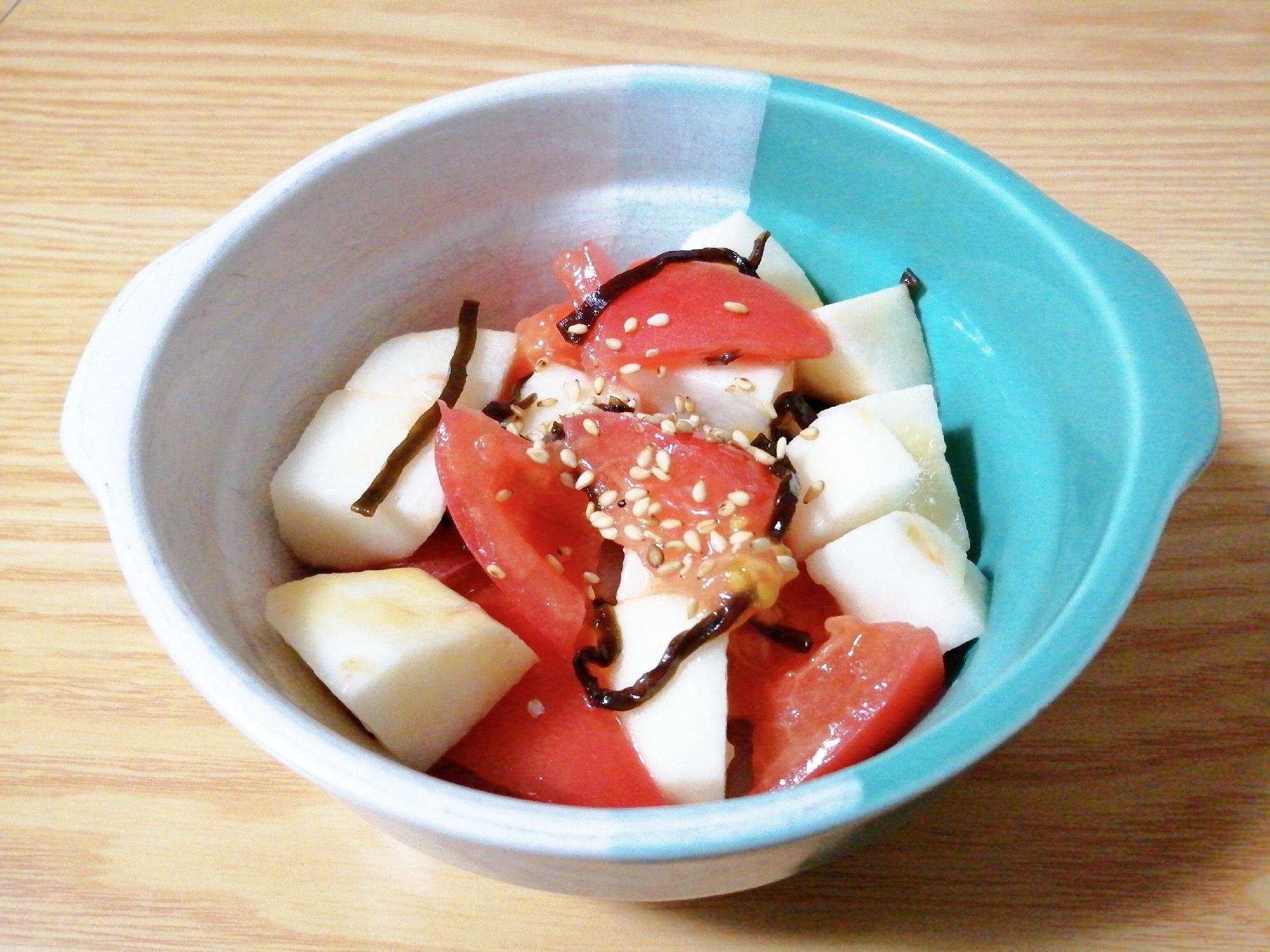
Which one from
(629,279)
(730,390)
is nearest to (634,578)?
(730,390)

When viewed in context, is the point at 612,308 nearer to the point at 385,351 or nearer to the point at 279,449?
the point at 385,351

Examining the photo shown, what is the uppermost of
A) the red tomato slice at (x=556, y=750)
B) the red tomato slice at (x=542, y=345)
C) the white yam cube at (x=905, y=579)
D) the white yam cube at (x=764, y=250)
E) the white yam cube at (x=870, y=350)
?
the white yam cube at (x=764, y=250)

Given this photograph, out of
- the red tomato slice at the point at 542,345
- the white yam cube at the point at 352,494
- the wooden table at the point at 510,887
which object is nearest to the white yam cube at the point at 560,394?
the red tomato slice at the point at 542,345

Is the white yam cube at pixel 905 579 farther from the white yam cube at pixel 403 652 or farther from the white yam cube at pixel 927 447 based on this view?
the white yam cube at pixel 403 652

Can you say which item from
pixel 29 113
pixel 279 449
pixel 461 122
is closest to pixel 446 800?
pixel 279 449

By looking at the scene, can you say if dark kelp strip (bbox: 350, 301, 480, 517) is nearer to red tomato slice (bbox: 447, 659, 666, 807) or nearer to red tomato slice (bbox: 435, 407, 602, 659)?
red tomato slice (bbox: 435, 407, 602, 659)
